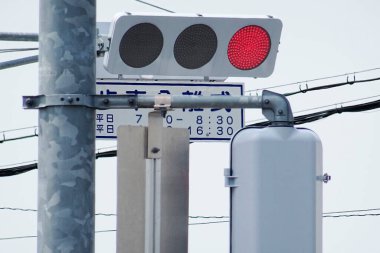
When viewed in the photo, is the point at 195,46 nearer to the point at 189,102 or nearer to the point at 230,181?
the point at 189,102

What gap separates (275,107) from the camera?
479 centimetres

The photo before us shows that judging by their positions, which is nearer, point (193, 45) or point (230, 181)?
point (230, 181)

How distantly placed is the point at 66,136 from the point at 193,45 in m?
0.85

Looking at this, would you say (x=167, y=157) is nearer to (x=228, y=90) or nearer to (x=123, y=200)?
(x=123, y=200)

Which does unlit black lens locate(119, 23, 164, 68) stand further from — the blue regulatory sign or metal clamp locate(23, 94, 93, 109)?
the blue regulatory sign

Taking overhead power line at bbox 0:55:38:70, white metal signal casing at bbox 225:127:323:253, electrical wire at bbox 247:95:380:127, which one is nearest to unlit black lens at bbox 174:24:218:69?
white metal signal casing at bbox 225:127:323:253

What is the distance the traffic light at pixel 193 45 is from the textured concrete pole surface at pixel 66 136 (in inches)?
20.4

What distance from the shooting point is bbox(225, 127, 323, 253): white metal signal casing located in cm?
443

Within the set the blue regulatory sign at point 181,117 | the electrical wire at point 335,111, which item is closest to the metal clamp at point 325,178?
the blue regulatory sign at point 181,117

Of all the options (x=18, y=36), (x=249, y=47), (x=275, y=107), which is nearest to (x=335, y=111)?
(x=18, y=36)

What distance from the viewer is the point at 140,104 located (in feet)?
15.8

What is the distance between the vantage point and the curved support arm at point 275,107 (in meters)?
4.73

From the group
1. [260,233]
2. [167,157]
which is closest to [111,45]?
[167,157]

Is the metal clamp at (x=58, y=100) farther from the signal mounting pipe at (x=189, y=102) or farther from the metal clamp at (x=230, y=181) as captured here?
the metal clamp at (x=230, y=181)
